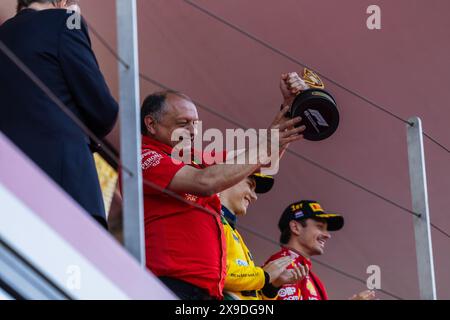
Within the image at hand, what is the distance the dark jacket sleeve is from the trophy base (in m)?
0.36

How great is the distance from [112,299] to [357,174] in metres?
2.17

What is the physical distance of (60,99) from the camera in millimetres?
1674

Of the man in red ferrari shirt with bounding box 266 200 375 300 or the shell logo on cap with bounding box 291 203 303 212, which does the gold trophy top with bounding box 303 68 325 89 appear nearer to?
the man in red ferrari shirt with bounding box 266 200 375 300

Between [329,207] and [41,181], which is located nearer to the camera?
[41,181]

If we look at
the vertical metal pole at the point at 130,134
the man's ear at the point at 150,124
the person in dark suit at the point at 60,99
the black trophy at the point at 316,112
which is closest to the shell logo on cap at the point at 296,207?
the man's ear at the point at 150,124

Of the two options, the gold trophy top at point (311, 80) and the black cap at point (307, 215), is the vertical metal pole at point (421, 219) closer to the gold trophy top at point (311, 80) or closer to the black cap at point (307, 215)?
the gold trophy top at point (311, 80)

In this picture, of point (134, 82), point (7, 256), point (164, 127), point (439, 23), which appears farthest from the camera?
point (439, 23)

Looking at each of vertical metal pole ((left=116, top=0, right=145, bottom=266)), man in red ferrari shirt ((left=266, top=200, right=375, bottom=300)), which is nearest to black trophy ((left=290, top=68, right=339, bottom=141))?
vertical metal pole ((left=116, top=0, right=145, bottom=266))

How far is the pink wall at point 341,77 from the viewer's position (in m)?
3.07

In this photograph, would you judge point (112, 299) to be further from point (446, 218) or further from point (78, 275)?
point (446, 218)

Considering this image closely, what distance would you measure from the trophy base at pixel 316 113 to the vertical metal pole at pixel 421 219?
5.7 inches

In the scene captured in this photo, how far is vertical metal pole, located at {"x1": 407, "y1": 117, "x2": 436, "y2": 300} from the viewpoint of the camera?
67.7 inches

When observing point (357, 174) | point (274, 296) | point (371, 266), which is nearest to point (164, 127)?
point (274, 296)
